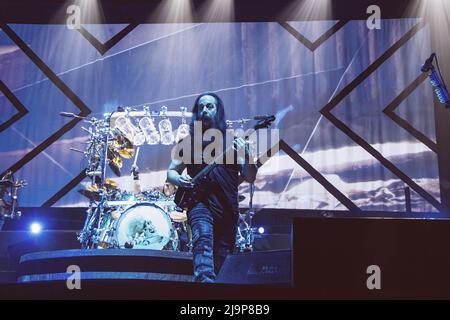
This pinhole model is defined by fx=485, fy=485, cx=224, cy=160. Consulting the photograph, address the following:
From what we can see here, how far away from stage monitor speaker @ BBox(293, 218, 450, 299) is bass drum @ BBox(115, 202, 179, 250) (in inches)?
134

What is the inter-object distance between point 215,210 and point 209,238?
0.59 feet

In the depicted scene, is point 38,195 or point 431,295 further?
point 38,195

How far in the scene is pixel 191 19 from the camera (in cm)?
700

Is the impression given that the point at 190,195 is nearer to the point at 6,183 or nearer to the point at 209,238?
the point at 209,238

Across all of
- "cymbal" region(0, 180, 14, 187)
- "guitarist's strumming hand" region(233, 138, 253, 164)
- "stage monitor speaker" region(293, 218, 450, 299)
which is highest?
"cymbal" region(0, 180, 14, 187)

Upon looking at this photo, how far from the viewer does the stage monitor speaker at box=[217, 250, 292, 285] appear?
2.08 meters

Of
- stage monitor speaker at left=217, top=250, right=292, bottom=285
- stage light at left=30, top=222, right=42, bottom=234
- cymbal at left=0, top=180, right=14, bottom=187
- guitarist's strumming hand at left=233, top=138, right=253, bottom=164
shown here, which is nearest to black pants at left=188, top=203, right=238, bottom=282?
guitarist's strumming hand at left=233, top=138, right=253, bottom=164

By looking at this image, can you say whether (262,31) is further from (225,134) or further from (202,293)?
(202,293)

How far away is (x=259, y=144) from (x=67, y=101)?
2729 mm

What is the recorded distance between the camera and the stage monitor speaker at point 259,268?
208 centimetres

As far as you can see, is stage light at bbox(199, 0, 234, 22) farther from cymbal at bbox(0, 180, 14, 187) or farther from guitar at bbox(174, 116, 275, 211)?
guitar at bbox(174, 116, 275, 211)

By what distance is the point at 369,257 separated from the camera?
1548 mm

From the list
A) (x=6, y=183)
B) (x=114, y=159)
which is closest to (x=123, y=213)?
(x=114, y=159)

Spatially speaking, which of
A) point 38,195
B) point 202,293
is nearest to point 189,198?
point 202,293
